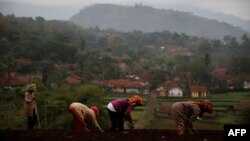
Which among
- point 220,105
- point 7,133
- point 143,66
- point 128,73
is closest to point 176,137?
point 7,133

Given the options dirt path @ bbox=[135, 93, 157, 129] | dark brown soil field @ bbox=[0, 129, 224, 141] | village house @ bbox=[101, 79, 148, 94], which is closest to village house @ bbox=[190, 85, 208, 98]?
dirt path @ bbox=[135, 93, 157, 129]

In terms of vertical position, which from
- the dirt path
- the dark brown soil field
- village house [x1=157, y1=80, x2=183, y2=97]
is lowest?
the dirt path

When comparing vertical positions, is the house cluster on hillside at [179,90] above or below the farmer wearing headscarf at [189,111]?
below

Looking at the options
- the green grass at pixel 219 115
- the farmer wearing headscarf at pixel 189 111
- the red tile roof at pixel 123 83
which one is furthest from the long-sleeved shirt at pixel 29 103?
the red tile roof at pixel 123 83

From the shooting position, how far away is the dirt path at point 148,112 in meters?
36.8

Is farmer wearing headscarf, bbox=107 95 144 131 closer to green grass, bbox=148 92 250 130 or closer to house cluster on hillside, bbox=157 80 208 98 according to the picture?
green grass, bbox=148 92 250 130

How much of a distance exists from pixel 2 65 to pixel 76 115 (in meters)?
45.6

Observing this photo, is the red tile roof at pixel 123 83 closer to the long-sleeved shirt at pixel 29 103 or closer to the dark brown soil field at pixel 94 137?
the long-sleeved shirt at pixel 29 103

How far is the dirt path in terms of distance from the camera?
36.8 m

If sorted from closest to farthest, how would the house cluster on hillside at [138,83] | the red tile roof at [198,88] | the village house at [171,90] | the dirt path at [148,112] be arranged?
the dirt path at [148,112]
the house cluster on hillside at [138,83]
the red tile roof at [198,88]
the village house at [171,90]

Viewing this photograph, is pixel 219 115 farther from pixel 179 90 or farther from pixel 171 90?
pixel 171 90

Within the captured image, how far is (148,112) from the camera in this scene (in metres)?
43.4

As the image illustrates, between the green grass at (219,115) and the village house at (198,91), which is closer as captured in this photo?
the green grass at (219,115)

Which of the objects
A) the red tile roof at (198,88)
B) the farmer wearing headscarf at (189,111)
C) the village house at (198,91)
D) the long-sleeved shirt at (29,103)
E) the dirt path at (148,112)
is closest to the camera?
the farmer wearing headscarf at (189,111)
